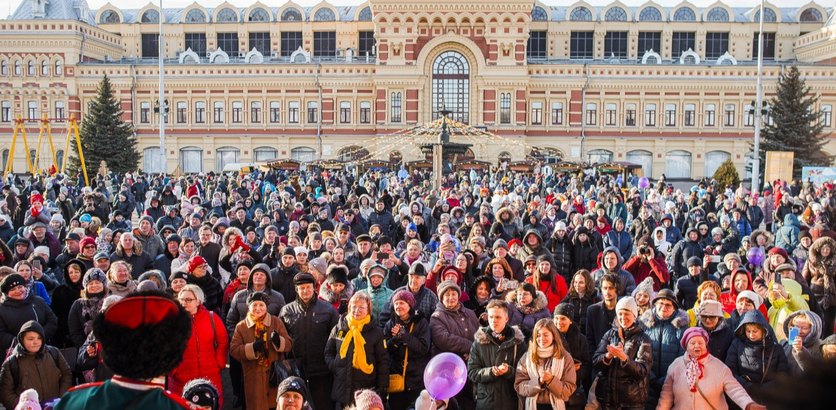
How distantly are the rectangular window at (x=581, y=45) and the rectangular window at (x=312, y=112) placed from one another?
1777 centimetres

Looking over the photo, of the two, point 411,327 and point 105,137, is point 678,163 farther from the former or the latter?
point 411,327

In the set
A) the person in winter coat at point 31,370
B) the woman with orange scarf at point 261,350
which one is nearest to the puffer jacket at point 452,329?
the woman with orange scarf at point 261,350

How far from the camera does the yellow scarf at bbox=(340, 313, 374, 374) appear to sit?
604 centimetres

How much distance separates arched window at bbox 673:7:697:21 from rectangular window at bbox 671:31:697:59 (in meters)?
0.97

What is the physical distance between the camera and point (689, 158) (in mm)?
43062

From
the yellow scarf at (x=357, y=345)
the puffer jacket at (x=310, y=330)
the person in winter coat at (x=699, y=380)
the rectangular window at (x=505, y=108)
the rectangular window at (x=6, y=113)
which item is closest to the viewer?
the person in winter coat at (x=699, y=380)

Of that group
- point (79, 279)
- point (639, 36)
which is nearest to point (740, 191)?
point (79, 279)

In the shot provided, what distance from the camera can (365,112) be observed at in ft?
141

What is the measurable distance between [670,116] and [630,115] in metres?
2.41

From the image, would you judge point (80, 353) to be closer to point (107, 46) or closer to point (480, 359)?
point (480, 359)

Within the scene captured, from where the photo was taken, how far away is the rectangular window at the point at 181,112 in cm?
4372

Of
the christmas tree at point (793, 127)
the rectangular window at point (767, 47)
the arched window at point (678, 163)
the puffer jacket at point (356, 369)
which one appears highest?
the rectangular window at point (767, 47)

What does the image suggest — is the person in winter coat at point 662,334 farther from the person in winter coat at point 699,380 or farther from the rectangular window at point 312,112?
the rectangular window at point 312,112

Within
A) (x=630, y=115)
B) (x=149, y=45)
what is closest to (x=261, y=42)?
(x=149, y=45)
